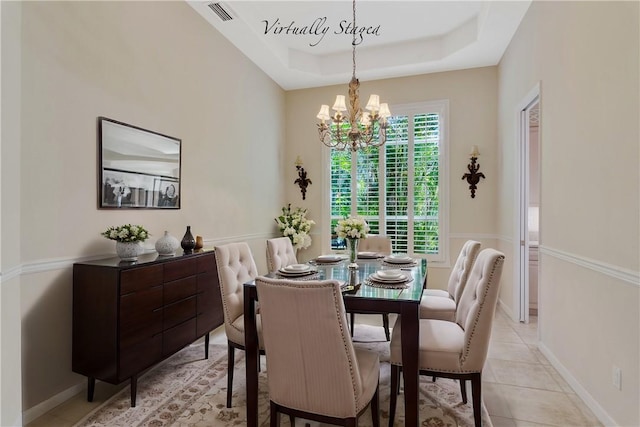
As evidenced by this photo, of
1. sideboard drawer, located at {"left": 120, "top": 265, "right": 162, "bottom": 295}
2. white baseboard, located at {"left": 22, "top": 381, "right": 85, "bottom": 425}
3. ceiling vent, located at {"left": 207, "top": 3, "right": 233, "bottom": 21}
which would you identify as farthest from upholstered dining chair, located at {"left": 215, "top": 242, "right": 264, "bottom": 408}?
ceiling vent, located at {"left": 207, "top": 3, "right": 233, "bottom": 21}

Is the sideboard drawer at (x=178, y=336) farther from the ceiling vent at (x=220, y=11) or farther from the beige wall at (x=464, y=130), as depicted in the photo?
the beige wall at (x=464, y=130)

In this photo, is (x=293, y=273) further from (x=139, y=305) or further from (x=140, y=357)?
(x=140, y=357)

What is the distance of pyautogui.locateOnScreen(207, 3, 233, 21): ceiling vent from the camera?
11.5 feet

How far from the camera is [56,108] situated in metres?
2.27

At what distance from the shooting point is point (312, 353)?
1.58m

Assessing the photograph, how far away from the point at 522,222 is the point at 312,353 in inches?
132

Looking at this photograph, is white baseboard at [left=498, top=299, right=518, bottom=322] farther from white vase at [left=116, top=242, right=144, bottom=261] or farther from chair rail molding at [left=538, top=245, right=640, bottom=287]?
white vase at [left=116, top=242, right=144, bottom=261]

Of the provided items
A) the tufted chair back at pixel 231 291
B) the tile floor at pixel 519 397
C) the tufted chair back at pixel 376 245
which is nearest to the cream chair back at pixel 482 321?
the tile floor at pixel 519 397

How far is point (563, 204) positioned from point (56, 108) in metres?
3.68

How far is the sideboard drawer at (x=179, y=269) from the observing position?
2584mm

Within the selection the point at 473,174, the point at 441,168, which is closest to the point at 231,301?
the point at 441,168

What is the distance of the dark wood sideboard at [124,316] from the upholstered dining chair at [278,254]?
0.74 m

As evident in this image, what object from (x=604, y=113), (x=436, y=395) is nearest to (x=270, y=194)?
(x=436, y=395)

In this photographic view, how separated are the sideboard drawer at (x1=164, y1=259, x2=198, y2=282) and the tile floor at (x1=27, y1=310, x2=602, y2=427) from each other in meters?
0.86
